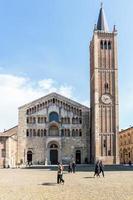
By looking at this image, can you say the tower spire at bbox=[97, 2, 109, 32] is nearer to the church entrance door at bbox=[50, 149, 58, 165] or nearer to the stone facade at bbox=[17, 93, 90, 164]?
the stone facade at bbox=[17, 93, 90, 164]

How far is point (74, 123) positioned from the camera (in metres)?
70.9

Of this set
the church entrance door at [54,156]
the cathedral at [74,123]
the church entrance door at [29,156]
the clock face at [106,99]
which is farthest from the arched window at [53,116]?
the clock face at [106,99]

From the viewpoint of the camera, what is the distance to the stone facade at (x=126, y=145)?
276 ft

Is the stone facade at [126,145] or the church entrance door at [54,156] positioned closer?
the church entrance door at [54,156]

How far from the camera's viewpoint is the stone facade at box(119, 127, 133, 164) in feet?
276

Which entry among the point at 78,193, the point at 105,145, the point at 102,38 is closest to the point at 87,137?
the point at 105,145

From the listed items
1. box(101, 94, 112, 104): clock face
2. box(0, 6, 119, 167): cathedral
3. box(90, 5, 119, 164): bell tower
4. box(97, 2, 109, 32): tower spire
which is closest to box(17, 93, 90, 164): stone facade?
box(0, 6, 119, 167): cathedral

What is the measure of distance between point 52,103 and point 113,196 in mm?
54883

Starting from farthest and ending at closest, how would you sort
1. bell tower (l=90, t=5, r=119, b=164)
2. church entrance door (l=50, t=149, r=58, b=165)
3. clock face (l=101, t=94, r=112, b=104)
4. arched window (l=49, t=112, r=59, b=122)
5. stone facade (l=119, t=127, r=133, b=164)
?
stone facade (l=119, t=127, r=133, b=164) < arched window (l=49, t=112, r=59, b=122) < church entrance door (l=50, t=149, r=58, b=165) < clock face (l=101, t=94, r=112, b=104) < bell tower (l=90, t=5, r=119, b=164)

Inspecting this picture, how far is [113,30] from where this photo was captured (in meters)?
73.2

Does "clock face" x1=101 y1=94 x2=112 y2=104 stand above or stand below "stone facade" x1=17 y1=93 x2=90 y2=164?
above

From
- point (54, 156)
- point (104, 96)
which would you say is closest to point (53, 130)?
point (54, 156)

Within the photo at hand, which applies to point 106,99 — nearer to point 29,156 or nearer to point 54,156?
point 54,156

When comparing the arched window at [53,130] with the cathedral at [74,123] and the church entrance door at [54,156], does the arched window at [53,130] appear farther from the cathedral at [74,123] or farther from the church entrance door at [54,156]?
the church entrance door at [54,156]
